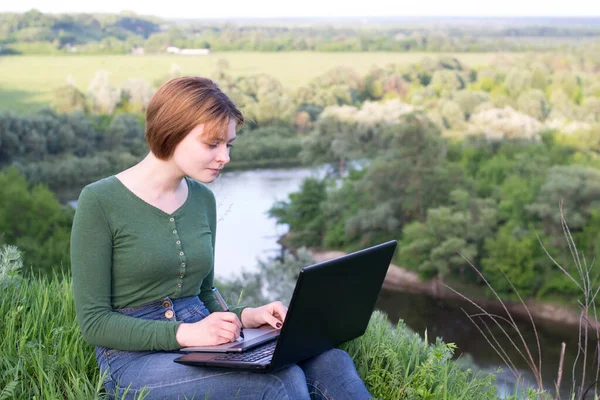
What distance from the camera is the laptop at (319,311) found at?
137cm

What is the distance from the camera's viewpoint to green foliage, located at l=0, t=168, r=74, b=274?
1833cm

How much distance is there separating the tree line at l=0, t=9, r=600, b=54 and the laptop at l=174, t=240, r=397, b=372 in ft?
115

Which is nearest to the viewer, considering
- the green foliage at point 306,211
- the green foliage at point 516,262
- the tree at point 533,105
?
the green foliage at point 516,262

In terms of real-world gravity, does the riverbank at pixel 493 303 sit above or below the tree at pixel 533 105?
below

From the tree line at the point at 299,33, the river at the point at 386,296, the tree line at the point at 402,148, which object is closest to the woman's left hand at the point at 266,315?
the river at the point at 386,296

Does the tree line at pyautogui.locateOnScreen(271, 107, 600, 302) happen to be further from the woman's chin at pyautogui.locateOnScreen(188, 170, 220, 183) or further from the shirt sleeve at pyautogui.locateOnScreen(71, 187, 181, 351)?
the shirt sleeve at pyautogui.locateOnScreen(71, 187, 181, 351)

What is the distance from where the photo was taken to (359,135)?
3080 centimetres

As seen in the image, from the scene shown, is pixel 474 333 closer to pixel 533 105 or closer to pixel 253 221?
pixel 253 221

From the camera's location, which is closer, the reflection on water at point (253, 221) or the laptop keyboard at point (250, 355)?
the laptop keyboard at point (250, 355)

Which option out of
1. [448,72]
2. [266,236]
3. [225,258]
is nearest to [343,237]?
[266,236]

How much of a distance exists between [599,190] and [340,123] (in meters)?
12.2

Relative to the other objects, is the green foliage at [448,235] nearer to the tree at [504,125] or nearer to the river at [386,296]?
the river at [386,296]

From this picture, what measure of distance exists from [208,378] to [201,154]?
1.59 ft

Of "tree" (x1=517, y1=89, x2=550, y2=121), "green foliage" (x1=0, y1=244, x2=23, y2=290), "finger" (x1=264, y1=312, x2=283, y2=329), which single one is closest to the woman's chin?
"finger" (x1=264, y1=312, x2=283, y2=329)
